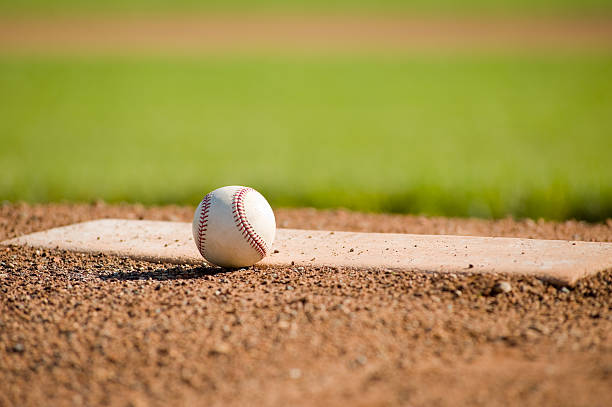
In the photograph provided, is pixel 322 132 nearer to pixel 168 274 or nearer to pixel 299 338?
pixel 168 274

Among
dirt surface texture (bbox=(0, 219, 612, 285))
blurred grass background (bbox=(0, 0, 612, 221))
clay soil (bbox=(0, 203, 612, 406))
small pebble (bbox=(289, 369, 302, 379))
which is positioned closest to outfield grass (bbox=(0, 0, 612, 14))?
blurred grass background (bbox=(0, 0, 612, 221))

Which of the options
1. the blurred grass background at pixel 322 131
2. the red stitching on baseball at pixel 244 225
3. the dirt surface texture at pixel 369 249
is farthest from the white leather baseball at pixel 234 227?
the blurred grass background at pixel 322 131

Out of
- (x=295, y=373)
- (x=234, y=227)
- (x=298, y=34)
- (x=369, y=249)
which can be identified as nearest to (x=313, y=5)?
(x=298, y=34)

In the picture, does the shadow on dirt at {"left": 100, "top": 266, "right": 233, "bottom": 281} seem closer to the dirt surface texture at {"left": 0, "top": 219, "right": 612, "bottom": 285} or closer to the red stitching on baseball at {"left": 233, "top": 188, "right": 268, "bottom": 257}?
the dirt surface texture at {"left": 0, "top": 219, "right": 612, "bottom": 285}

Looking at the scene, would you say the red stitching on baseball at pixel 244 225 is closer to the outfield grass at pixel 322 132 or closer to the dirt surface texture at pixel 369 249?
the dirt surface texture at pixel 369 249

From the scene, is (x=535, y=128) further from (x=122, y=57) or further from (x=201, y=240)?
(x=122, y=57)

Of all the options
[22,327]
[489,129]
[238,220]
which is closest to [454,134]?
[489,129]
